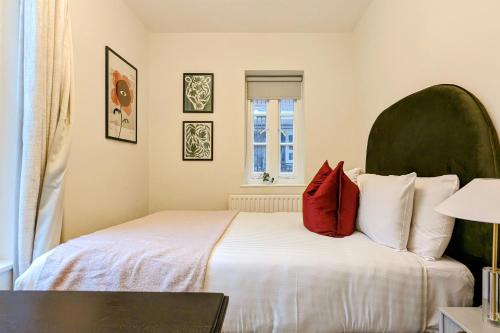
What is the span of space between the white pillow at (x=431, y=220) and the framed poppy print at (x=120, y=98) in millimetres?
2235

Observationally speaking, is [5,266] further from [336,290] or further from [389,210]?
[389,210]

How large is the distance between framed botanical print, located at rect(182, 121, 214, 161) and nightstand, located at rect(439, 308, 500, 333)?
2.45 metres

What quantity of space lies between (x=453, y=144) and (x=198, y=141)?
7.71 feet

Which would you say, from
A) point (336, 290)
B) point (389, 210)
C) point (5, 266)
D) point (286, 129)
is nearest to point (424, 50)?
point (389, 210)

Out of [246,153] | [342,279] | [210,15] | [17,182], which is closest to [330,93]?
[246,153]

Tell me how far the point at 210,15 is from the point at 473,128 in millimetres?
2434

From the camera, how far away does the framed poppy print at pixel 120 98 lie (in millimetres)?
2365

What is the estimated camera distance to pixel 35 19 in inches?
62.3

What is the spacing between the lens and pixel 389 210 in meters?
1.45

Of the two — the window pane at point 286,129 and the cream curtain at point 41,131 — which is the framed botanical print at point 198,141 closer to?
the window pane at point 286,129

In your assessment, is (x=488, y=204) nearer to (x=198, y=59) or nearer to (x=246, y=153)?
(x=246, y=153)

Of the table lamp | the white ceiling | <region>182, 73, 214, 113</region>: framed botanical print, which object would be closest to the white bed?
the table lamp

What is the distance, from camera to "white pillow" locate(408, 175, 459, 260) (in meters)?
1.30

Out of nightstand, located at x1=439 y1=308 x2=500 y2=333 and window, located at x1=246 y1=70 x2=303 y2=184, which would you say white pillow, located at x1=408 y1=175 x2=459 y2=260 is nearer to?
nightstand, located at x1=439 y1=308 x2=500 y2=333
